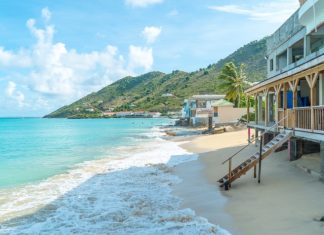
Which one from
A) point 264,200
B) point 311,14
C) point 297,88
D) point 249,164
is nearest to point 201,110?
point 311,14

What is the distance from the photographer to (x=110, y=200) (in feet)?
46.6

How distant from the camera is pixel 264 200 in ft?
40.9

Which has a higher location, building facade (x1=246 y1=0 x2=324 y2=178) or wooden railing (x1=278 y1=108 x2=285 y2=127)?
building facade (x1=246 y1=0 x2=324 y2=178)

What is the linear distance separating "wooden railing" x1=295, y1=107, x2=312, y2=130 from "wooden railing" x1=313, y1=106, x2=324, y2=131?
0.58m

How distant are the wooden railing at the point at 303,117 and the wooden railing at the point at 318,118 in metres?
0.58

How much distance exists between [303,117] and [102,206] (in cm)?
825

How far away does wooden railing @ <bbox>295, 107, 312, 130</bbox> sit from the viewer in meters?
14.1

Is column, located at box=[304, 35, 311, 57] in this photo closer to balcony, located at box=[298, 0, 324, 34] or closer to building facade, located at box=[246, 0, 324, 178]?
building facade, located at box=[246, 0, 324, 178]

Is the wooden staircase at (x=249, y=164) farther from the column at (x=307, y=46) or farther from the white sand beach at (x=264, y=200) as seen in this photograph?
the column at (x=307, y=46)

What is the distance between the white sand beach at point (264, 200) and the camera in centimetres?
996

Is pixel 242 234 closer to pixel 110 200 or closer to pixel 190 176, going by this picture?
pixel 110 200

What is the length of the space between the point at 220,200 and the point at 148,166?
31.6 ft

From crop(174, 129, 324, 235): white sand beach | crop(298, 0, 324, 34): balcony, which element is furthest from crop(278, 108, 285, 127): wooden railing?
crop(298, 0, 324, 34): balcony

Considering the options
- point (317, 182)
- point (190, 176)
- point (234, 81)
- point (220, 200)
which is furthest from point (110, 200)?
point (234, 81)
